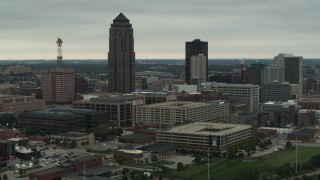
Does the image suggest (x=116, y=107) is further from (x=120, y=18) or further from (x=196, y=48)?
(x=196, y=48)

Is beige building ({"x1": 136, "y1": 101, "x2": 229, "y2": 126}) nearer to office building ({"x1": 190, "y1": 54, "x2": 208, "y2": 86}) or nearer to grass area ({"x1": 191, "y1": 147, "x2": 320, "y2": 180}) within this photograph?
grass area ({"x1": 191, "y1": 147, "x2": 320, "y2": 180})

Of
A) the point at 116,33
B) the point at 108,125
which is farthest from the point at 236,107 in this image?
the point at 116,33

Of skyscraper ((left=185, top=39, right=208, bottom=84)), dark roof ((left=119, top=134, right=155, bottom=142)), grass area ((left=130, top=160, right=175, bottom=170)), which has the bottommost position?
grass area ((left=130, top=160, right=175, bottom=170))

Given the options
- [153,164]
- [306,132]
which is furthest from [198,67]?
[153,164]

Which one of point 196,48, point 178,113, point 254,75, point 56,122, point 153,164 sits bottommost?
point 153,164

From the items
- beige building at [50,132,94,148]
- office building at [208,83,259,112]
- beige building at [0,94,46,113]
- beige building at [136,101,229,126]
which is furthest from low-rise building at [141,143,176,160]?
beige building at [0,94,46,113]

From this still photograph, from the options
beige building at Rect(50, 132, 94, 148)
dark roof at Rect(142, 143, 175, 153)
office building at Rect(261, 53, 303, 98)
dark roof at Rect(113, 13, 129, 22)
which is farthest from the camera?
office building at Rect(261, 53, 303, 98)

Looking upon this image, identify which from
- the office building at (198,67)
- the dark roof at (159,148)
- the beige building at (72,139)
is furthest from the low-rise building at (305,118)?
the office building at (198,67)
